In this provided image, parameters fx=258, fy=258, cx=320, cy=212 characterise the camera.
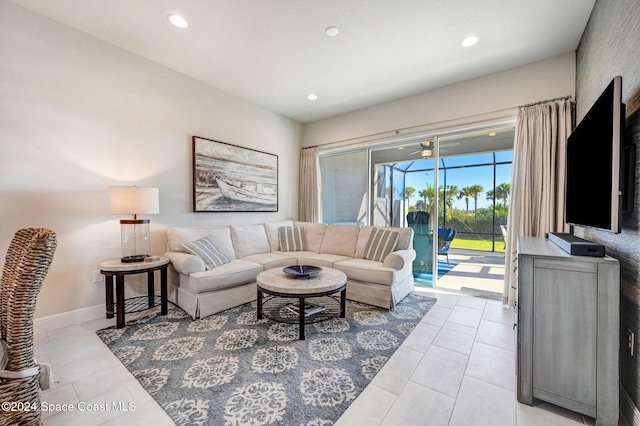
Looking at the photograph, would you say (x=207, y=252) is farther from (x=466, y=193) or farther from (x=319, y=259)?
(x=466, y=193)

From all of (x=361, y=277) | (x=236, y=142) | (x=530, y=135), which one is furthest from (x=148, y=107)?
(x=530, y=135)

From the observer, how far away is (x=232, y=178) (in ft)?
12.7

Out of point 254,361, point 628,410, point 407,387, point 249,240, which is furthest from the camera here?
point 249,240

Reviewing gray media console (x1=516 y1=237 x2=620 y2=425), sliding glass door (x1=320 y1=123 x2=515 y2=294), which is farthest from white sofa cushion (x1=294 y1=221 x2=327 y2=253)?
gray media console (x1=516 y1=237 x2=620 y2=425)

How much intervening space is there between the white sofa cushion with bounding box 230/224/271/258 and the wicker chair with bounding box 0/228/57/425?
94.8 inches

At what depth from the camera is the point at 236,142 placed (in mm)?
3939

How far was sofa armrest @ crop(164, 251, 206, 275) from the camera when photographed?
104 inches

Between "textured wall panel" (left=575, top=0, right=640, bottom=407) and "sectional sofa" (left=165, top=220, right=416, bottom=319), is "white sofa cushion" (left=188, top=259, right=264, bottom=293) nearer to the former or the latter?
"sectional sofa" (left=165, top=220, right=416, bottom=319)

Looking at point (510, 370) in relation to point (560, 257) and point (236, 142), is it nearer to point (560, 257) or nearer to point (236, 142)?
point (560, 257)

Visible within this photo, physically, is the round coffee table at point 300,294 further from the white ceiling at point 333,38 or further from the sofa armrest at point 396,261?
the white ceiling at point 333,38

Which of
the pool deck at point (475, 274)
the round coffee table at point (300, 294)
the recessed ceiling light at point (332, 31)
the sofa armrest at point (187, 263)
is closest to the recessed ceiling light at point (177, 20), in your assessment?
the recessed ceiling light at point (332, 31)

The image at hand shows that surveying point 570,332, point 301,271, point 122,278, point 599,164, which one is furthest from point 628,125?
point 122,278

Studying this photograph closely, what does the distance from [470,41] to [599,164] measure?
69.2 inches

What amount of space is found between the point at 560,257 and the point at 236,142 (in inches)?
152
